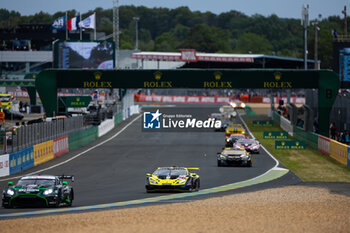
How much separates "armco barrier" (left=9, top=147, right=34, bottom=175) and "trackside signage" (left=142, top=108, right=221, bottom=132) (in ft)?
69.2

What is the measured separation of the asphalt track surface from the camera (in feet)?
92.6

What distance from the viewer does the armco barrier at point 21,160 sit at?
3516cm

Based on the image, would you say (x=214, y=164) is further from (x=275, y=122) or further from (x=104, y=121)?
(x=275, y=122)

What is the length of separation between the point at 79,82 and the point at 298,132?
19.7 metres

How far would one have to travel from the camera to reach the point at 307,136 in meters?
55.2

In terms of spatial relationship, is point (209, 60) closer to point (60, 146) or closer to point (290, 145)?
point (290, 145)

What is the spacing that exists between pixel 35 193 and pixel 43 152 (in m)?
19.3

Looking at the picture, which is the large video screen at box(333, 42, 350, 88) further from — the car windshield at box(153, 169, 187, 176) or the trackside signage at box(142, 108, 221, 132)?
the car windshield at box(153, 169, 187, 176)

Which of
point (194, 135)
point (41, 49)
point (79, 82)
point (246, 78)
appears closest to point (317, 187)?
point (246, 78)

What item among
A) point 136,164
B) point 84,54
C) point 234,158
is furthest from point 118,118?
point 234,158

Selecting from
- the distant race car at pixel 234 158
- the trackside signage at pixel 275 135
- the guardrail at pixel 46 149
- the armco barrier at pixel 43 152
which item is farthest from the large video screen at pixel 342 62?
the armco barrier at pixel 43 152

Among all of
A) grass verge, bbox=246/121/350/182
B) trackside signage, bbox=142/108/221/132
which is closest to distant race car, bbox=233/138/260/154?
grass verge, bbox=246/121/350/182

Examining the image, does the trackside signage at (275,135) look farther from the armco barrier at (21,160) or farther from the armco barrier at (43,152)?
the armco barrier at (21,160)

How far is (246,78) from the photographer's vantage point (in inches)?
2041
